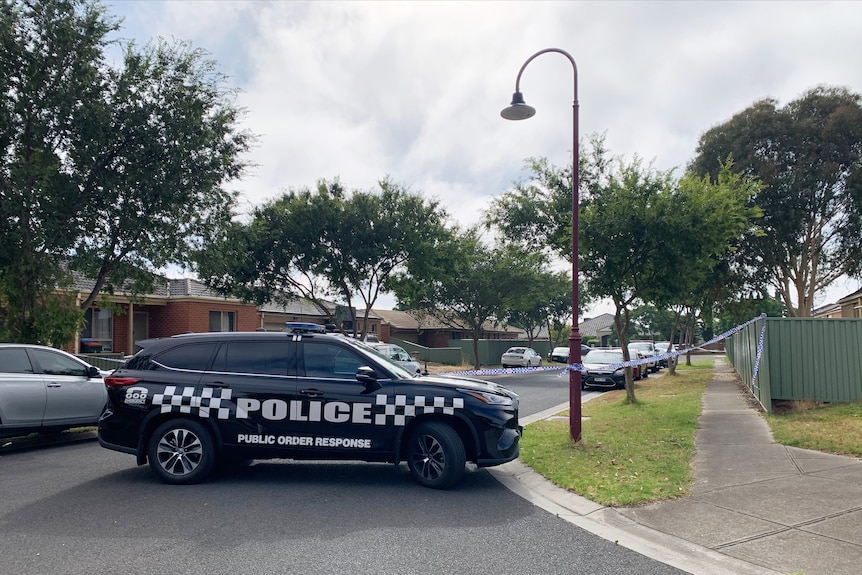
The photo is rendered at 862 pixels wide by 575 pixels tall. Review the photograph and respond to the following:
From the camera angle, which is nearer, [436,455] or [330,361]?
[436,455]

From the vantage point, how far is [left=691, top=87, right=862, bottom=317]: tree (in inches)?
→ 861

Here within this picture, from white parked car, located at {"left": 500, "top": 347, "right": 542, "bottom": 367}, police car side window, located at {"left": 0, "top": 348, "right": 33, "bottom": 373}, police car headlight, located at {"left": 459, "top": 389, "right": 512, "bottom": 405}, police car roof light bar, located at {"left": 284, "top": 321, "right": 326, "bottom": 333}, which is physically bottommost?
white parked car, located at {"left": 500, "top": 347, "right": 542, "bottom": 367}

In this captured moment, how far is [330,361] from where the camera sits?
7449 millimetres

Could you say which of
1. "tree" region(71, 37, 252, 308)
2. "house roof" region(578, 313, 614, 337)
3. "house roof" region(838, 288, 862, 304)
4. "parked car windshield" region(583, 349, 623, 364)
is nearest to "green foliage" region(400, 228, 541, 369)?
"parked car windshield" region(583, 349, 623, 364)

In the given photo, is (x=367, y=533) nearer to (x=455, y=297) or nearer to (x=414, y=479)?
(x=414, y=479)

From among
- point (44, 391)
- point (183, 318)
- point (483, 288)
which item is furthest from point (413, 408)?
point (483, 288)

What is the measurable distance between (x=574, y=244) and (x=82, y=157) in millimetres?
8899

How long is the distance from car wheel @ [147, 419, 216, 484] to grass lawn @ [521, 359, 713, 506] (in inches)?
154

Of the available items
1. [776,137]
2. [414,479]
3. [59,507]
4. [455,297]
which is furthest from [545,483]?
[455,297]

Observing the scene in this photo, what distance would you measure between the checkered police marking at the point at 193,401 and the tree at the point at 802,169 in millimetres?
18915

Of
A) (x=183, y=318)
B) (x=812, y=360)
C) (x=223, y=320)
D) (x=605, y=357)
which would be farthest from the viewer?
(x=223, y=320)

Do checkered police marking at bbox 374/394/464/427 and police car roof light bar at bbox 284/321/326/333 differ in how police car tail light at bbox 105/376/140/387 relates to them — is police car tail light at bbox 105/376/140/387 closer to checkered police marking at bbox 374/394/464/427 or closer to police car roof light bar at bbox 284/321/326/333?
police car roof light bar at bbox 284/321/326/333

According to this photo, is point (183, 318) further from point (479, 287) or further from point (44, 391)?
point (44, 391)

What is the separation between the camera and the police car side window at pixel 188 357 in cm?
754
